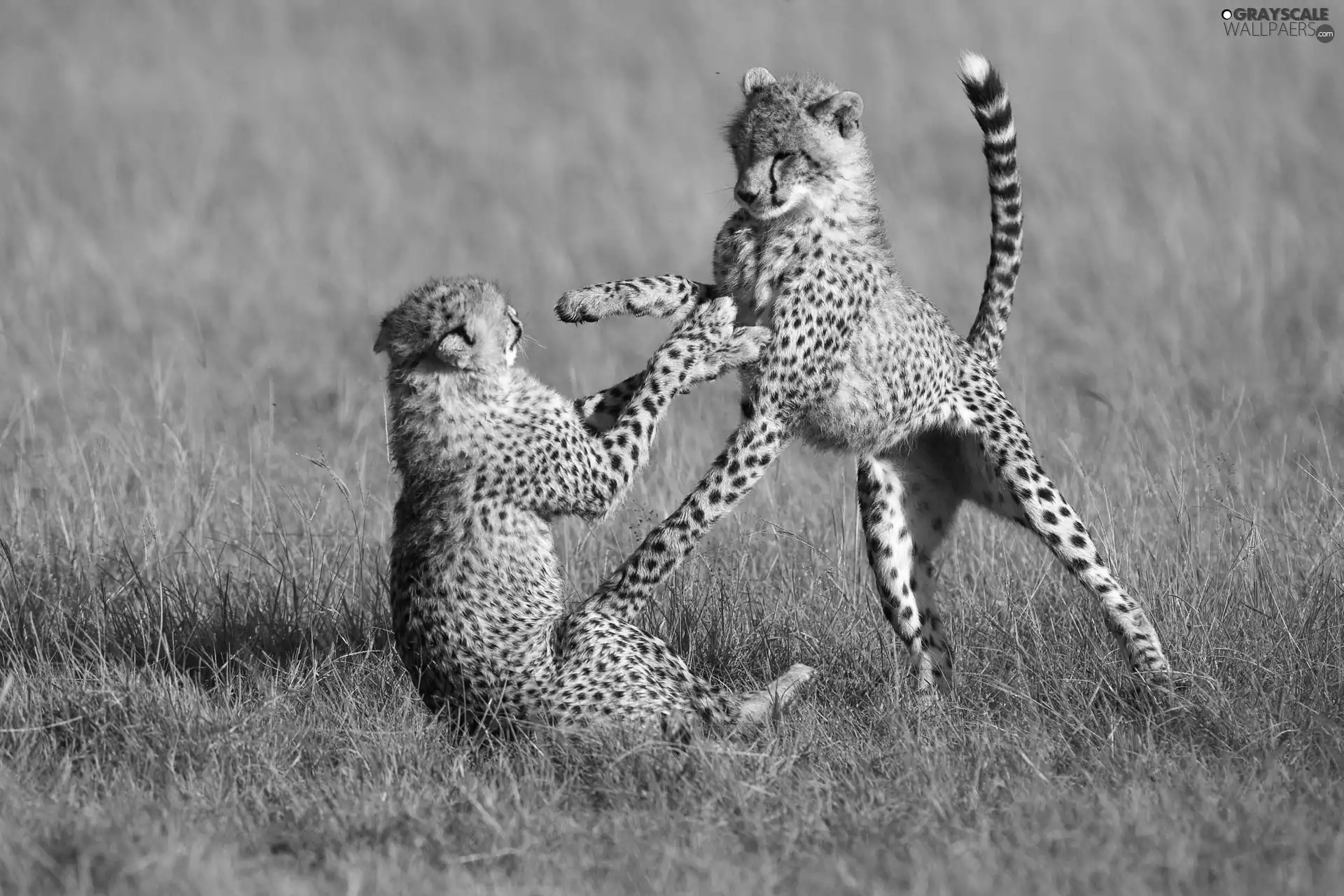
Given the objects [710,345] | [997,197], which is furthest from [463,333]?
[997,197]

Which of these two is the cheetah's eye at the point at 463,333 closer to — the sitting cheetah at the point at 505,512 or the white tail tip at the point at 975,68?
the sitting cheetah at the point at 505,512

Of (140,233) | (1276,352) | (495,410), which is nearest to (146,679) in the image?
(495,410)

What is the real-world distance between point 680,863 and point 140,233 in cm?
850

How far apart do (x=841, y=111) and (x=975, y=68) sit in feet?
1.43

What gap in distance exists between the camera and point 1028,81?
12.6m

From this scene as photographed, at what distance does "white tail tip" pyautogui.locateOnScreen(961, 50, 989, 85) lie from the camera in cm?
511

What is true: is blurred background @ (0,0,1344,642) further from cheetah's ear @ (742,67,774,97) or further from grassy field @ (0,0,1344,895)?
cheetah's ear @ (742,67,774,97)

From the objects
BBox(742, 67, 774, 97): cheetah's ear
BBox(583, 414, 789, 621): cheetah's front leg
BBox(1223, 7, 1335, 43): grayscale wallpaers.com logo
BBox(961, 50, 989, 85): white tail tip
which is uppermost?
BBox(1223, 7, 1335, 43): grayscale wallpaers.com logo

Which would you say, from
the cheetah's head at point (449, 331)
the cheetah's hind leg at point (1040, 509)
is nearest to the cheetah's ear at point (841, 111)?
the cheetah's hind leg at point (1040, 509)

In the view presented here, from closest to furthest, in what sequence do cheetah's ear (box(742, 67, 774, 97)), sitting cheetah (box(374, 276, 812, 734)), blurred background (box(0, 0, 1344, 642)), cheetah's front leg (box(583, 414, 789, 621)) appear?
sitting cheetah (box(374, 276, 812, 734)) < cheetah's front leg (box(583, 414, 789, 621)) < cheetah's ear (box(742, 67, 774, 97)) < blurred background (box(0, 0, 1344, 642))

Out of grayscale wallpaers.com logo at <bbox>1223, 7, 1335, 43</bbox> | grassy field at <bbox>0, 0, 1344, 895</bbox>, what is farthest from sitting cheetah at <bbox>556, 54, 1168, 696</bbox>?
grayscale wallpaers.com logo at <bbox>1223, 7, 1335, 43</bbox>

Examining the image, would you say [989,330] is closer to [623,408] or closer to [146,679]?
[623,408]

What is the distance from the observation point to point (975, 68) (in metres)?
5.11

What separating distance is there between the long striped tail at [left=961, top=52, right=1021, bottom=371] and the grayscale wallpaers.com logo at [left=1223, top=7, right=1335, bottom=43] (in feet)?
13.3
